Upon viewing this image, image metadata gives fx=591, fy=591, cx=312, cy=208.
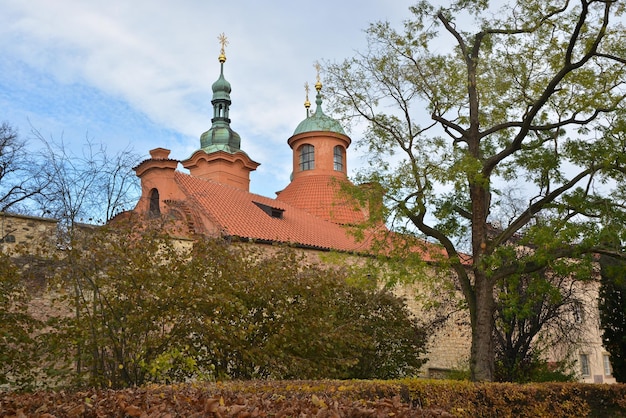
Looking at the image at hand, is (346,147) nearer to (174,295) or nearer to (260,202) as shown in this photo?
(260,202)

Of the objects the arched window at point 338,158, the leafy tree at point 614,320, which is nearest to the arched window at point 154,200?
the arched window at point 338,158

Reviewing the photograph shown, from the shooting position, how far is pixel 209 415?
364 centimetres

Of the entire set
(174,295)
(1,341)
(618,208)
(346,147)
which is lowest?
(1,341)

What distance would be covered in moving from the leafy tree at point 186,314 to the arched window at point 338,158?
19.5 meters

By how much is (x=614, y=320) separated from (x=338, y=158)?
18.1 metres

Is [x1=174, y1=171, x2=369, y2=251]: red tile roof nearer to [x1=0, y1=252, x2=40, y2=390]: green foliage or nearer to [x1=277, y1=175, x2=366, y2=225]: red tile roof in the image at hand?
[x1=277, y1=175, x2=366, y2=225]: red tile roof

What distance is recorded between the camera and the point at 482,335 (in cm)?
1278

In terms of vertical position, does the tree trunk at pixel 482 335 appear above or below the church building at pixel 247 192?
below


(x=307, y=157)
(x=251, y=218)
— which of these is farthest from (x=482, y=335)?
(x=307, y=157)

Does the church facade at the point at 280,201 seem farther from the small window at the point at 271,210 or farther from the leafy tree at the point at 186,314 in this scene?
the leafy tree at the point at 186,314

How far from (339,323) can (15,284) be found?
6.87 m

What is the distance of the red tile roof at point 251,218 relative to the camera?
19.9m

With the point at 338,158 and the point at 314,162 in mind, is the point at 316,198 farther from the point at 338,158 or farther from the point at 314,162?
the point at 338,158

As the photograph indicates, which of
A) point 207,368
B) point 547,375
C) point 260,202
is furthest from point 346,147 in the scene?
point 207,368
